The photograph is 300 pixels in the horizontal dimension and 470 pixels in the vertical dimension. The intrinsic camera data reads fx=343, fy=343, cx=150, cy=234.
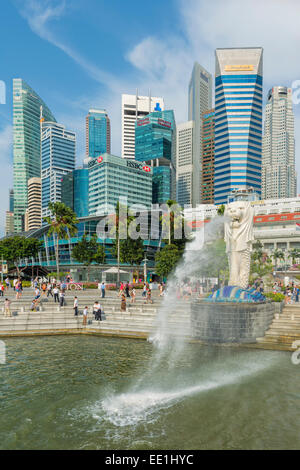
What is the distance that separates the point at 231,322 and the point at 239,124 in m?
173

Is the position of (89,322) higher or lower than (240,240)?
lower

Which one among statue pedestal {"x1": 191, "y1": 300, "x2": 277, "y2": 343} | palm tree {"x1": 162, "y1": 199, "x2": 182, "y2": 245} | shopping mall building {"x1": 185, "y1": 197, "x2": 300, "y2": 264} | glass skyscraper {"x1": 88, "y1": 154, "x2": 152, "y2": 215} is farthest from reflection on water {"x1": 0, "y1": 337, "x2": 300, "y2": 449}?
glass skyscraper {"x1": 88, "y1": 154, "x2": 152, "y2": 215}

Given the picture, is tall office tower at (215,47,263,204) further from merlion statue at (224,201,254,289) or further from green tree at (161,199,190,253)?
merlion statue at (224,201,254,289)

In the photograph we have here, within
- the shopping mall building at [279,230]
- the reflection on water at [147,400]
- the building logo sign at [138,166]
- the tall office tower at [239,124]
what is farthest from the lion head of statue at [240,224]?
the tall office tower at [239,124]

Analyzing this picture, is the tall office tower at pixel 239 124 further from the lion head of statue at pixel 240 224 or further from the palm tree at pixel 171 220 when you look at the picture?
the lion head of statue at pixel 240 224

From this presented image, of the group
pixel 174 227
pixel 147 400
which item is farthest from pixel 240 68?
pixel 147 400

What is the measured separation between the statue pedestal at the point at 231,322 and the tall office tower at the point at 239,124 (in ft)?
531

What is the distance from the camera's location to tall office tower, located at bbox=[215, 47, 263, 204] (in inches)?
6944

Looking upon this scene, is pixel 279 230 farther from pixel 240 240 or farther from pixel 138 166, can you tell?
pixel 240 240

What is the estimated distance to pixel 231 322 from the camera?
20438 millimetres

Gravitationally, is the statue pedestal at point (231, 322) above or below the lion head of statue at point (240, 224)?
below

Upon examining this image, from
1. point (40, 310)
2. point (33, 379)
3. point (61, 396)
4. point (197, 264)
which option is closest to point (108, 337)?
point (40, 310)

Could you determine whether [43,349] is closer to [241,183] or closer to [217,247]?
[217,247]

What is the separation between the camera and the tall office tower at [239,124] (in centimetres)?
17638
